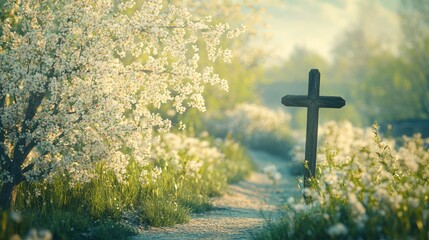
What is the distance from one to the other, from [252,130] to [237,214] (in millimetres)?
14125

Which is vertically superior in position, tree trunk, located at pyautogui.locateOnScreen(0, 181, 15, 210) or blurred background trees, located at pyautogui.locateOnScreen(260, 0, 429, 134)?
blurred background trees, located at pyautogui.locateOnScreen(260, 0, 429, 134)

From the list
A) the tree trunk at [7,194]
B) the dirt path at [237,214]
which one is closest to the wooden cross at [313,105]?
the dirt path at [237,214]

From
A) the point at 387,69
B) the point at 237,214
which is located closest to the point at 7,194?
the point at 237,214

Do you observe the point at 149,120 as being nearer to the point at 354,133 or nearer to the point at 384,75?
the point at 354,133

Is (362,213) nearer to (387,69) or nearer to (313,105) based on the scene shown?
(313,105)

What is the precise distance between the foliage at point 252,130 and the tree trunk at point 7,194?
15.3m

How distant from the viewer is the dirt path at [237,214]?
6.42m

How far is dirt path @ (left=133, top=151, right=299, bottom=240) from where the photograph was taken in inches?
253

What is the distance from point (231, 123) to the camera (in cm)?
2188

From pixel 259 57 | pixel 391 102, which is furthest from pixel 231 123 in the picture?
pixel 391 102

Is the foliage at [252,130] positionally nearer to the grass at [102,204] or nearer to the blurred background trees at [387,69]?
the blurred background trees at [387,69]

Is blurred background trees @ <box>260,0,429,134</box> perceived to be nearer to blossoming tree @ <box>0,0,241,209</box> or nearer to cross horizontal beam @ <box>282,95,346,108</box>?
cross horizontal beam @ <box>282,95,346,108</box>

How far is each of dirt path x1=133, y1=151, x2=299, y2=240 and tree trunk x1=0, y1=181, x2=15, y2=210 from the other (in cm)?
203

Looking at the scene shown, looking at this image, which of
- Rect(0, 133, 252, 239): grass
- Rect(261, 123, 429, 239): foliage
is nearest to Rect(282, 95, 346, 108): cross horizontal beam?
Rect(261, 123, 429, 239): foliage
